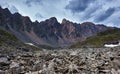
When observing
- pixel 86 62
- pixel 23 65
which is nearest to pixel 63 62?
pixel 86 62

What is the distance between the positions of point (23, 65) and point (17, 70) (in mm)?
2061

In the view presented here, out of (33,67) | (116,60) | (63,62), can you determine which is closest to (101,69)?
(116,60)

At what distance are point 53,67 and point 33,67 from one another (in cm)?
187

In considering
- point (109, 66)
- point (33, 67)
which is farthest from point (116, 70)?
point (33, 67)

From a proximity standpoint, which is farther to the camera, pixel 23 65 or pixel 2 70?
pixel 23 65

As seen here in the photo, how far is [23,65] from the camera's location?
843 inches

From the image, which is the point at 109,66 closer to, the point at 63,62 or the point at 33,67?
the point at 63,62

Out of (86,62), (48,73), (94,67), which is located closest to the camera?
(48,73)

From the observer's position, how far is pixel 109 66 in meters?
20.3

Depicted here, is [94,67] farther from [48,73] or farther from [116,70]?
[48,73]

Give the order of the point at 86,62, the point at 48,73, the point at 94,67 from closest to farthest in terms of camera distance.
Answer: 1. the point at 48,73
2. the point at 94,67
3. the point at 86,62

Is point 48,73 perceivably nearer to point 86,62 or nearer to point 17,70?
point 17,70

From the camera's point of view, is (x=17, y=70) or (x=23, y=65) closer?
(x=17, y=70)

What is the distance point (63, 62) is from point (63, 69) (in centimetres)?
289
